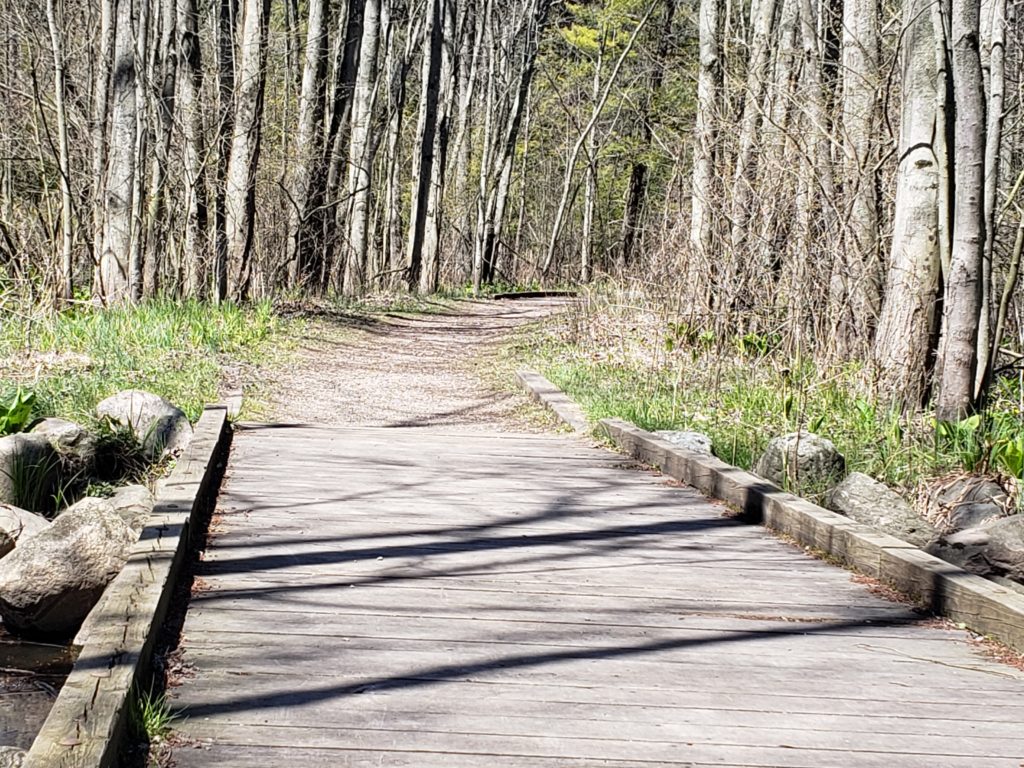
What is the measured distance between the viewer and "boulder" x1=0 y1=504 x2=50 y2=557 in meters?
6.23

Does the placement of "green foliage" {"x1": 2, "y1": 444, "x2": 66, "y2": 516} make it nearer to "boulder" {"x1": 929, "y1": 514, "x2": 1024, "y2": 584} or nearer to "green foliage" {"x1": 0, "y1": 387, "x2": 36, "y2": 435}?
"green foliage" {"x1": 0, "y1": 387, "x2": 36, "y2": 435}

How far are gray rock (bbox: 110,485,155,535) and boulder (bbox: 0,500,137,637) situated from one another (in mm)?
339

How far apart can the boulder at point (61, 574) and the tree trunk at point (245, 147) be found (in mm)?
10272

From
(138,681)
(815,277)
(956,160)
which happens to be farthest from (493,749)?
(815,277)

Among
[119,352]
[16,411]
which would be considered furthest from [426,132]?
[16,411]

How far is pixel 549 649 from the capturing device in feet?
12.3

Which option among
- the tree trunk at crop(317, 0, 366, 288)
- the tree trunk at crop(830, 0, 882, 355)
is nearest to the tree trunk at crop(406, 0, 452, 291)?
the tree trunk at crop(317, 0, 366, 288)

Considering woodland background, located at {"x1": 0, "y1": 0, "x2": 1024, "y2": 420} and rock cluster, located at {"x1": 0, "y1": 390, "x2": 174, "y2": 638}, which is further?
woodland background, located at {"x1": 0, "y1": 0, "x2": 1024, "y2": 420}

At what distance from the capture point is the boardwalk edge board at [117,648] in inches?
97.2

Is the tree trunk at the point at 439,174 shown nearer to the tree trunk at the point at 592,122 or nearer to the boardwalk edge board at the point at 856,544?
the tree trunk at the point at 592,122

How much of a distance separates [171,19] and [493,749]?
45.2 feet

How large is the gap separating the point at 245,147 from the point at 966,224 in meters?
11.0

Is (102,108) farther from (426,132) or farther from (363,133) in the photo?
(426,132)

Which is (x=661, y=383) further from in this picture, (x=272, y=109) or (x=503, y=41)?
(x=503, y=41)
